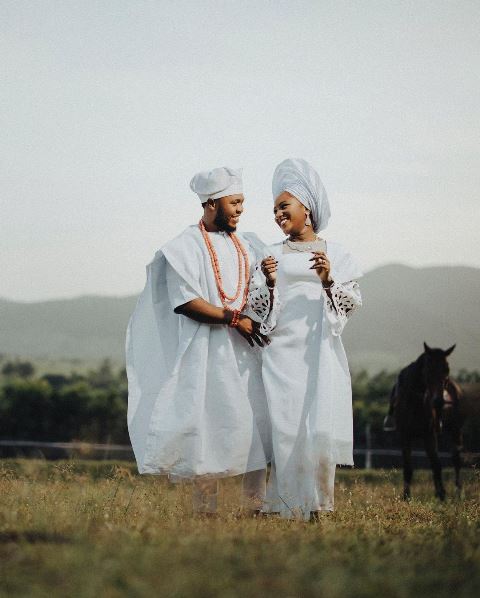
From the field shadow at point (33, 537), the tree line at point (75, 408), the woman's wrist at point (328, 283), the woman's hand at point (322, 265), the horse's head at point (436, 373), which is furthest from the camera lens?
the tree line at point (75, 408)

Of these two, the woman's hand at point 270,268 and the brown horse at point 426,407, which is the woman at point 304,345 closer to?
the woman's hand at point 270,268

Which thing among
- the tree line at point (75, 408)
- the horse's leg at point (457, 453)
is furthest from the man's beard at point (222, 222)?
the tree line at point (75, 408)

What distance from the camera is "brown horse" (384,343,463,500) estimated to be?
1049cm

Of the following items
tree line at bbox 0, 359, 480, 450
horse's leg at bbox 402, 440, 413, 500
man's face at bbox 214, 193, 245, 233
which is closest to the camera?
man's face at bbox 214, 193, 245, 233

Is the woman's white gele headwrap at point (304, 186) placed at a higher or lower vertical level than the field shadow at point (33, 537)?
higher

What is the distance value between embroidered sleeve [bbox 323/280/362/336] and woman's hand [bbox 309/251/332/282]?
10 centimetres

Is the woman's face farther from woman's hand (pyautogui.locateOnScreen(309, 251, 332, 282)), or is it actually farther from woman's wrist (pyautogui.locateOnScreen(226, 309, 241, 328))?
woman's wrist (pyautogui.locateOnScreen(226, 309, 241, 328))

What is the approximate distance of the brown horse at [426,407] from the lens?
10.5m

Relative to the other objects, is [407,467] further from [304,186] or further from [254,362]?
[304,186]

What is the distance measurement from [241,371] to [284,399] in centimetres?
37

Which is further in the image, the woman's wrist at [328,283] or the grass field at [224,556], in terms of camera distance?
the woman's wrist at [328,283]

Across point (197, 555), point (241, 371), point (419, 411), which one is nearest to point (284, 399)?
point (241, 371)

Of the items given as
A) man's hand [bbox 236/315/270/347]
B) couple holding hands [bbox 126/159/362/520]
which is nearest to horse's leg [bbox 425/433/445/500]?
couple holding hands [bbox 126/159/362/520]

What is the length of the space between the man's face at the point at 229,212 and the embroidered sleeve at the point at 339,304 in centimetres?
86
